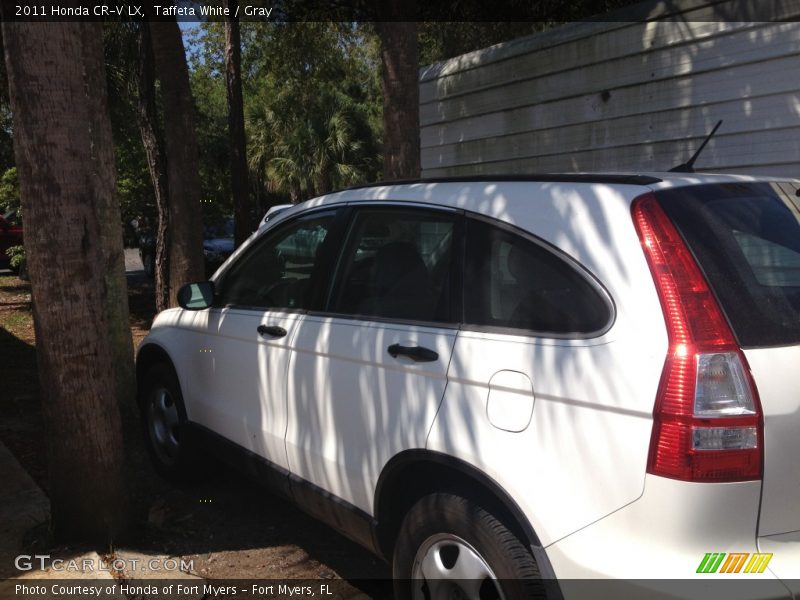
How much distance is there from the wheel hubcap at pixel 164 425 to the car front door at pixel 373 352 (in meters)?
1.62

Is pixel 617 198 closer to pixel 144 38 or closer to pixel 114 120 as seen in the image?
pixel 144 38

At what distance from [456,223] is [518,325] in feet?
1.88

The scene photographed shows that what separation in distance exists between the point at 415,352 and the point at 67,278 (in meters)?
1.96

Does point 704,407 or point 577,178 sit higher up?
point 577,178

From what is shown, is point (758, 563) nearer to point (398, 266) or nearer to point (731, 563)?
point (731, 563)

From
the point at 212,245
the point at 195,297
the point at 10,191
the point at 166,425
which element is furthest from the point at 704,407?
the point at 212,245

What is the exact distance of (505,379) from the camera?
8.43 feet

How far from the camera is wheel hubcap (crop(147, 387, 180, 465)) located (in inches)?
199

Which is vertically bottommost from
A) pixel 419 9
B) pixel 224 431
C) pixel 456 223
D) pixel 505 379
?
pixel 224 431

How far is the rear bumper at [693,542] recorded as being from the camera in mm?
2158

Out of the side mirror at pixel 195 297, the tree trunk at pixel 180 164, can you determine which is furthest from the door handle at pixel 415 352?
the tree trunk at pixel 180 164

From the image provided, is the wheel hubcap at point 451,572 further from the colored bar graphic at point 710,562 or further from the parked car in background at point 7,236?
the parked car in background at point 7,236

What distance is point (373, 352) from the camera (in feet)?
10.4

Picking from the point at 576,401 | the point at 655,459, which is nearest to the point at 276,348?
the point at 576,401
